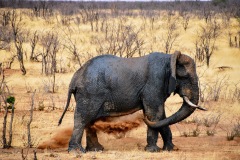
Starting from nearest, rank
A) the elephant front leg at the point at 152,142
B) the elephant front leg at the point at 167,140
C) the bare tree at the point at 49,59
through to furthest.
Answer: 1. the elephant front leg at the point at 152,142
2. the elephant front leg at the point at 167,140
3. the bare tree at the point at 49,59

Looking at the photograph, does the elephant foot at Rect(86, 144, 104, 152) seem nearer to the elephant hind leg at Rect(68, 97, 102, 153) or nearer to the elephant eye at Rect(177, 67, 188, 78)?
the elephant hind leg at Rect(68, 97, 102, 153)

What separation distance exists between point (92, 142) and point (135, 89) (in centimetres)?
120

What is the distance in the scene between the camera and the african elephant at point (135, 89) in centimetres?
802

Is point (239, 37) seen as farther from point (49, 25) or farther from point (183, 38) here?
point (49, 25)

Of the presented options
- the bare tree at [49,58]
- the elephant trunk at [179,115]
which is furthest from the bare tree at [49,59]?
the elephant trunk at [179,115]

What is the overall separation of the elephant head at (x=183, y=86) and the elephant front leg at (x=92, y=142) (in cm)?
96

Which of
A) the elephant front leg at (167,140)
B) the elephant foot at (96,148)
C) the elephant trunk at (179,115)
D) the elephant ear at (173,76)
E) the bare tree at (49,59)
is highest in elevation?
the elephant ear at (173,76)

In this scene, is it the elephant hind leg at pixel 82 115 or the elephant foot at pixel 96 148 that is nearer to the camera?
the elephant hind leg at pixel 82 115

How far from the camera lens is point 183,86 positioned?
8078 millimetres

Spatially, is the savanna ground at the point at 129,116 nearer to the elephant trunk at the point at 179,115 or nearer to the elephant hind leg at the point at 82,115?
the elephant hind leg at the point at 82,115

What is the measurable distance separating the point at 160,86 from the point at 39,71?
11.6m

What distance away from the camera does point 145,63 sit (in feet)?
26.7

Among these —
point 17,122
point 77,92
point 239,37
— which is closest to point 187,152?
point 77,92

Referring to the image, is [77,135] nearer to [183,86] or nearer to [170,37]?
[183,86]
